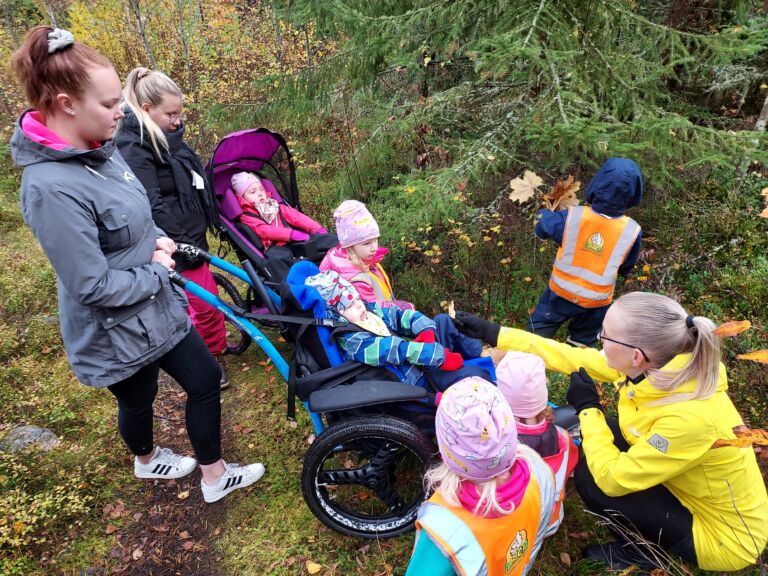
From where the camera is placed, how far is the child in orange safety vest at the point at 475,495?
1531 millimetres

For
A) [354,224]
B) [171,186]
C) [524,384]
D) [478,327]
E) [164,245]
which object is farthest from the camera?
[171,186]

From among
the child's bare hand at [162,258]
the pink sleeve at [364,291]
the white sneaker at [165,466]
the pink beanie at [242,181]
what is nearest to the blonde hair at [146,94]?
the pink beanie at [242,181]

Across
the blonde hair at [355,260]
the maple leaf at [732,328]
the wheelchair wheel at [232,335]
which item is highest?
the maple leaf at [732,328]

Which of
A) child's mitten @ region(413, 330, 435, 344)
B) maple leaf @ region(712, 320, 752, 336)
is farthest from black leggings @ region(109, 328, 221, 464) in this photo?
maple leaf @ region(712, 320, 752, 336)

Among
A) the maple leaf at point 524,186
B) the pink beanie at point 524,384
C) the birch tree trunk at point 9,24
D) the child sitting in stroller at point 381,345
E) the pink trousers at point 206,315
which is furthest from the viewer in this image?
the birch tree trunk at point 9,24

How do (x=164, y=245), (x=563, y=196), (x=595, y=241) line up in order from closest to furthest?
→ (x=164, y=245) < (x=595, y=241) < (x=563, y=196)

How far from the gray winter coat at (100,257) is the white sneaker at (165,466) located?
3.98 feet

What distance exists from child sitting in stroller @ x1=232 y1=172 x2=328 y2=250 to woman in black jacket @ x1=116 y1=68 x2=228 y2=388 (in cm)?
39

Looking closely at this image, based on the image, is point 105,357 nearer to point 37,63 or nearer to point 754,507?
point 37,63

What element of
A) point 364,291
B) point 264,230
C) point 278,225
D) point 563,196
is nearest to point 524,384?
point 364,291

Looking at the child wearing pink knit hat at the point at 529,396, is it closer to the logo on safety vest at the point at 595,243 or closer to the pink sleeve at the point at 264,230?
the logo on safety vest at the point at 595,243

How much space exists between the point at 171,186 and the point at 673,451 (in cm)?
340

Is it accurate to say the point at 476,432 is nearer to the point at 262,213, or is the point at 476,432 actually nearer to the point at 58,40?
the point at 58,40

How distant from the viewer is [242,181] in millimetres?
3992
